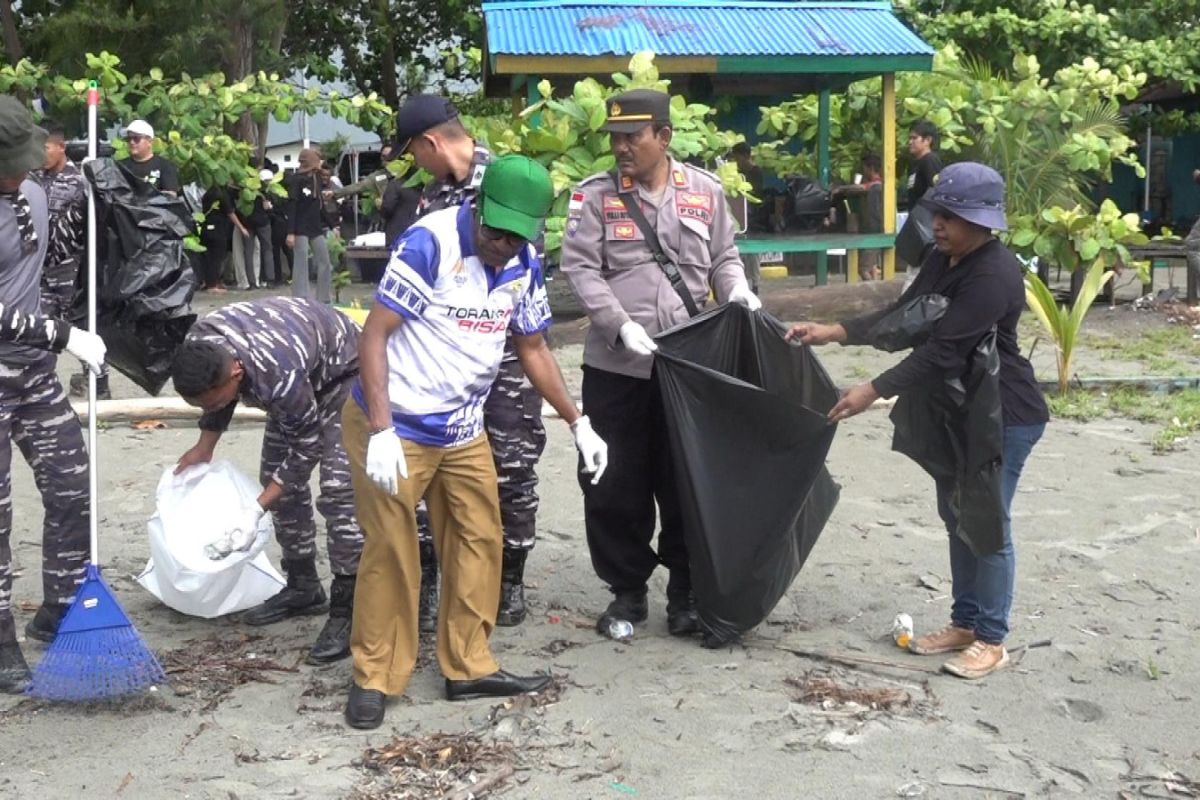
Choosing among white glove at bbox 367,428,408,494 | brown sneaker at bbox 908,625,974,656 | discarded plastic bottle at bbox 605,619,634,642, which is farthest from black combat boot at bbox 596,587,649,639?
white glove at bbox 367,428,408,494

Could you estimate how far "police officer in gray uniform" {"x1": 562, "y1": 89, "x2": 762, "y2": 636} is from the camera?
4309mm

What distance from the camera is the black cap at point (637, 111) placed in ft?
13.9

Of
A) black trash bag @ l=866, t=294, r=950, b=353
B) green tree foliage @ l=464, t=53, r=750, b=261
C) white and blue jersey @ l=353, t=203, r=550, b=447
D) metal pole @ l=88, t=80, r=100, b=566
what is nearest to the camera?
white and blue jersey @ l=353, t=203, r=550, b=447

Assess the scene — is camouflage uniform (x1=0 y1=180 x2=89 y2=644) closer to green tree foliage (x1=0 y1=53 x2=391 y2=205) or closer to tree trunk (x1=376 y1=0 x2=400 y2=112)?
green tree foliage (x1=0 y1=53 x2=391 y2=205)

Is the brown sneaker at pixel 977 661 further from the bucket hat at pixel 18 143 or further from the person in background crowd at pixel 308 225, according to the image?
the person in background crowd at pixel 308 225

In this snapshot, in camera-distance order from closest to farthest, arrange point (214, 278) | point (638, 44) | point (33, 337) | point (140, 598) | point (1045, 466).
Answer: point (33, 337)
point (140, 598)
point (1045, 466)
point (638, 44)
point (214, 278)

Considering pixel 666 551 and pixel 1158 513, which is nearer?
pixel 666 551

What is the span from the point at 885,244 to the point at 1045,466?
550cm

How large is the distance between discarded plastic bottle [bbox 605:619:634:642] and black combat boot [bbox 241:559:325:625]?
1014 millimetres

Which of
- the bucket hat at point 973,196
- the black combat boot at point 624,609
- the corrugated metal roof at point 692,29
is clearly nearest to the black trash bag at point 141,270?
the black combat boot at point 624,609

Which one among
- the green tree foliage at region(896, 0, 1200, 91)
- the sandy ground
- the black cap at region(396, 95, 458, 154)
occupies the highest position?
the green tree foliage at region(896, 0, 1200, 91)

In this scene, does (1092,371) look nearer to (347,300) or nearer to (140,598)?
(140,598)

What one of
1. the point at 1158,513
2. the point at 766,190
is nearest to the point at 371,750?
the point at 1158,513

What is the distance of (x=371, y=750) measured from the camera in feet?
11.9
